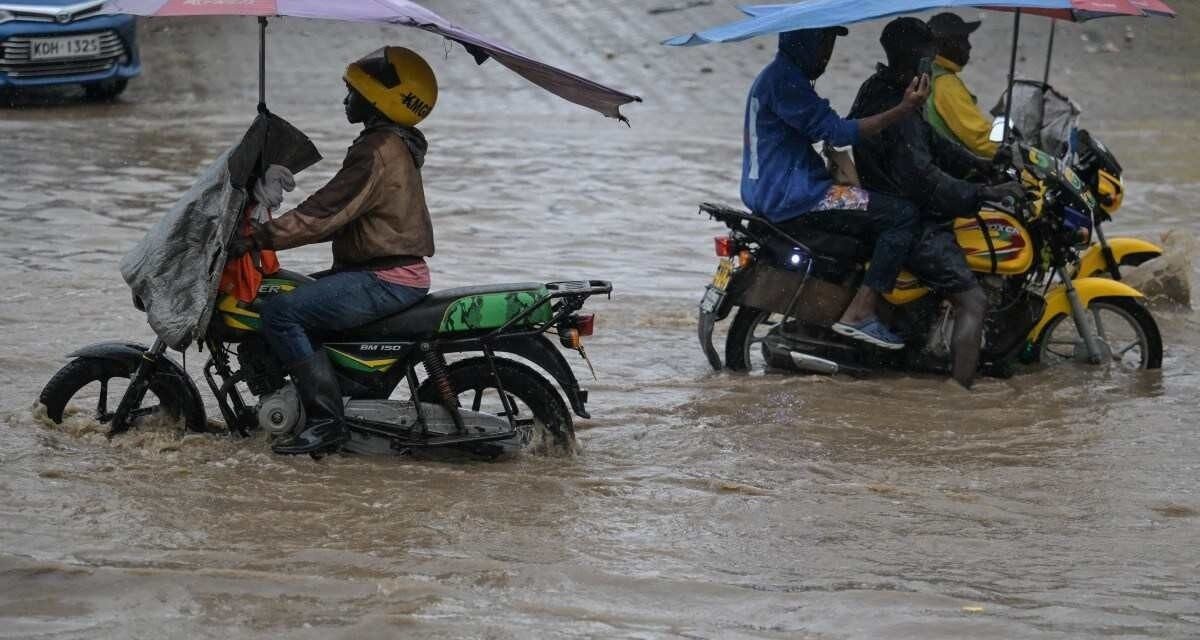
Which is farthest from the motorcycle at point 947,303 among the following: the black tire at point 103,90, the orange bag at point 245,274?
the black tire at point 103,90

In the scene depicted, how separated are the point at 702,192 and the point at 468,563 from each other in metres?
7.69

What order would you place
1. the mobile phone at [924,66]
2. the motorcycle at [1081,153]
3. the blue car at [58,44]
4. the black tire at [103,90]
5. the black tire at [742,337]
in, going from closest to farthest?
the mobile phone at [924,66]
the black tire at [742,337]
the motorcycle at [1081,153]
the blue car at [58,44]
the black tire at [103,90]

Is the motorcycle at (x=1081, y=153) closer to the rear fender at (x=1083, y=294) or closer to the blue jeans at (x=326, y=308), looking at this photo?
the rear fender at (x=1083, y=294)

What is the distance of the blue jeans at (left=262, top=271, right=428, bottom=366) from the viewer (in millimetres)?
5945

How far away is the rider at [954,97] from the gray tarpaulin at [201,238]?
128 inches

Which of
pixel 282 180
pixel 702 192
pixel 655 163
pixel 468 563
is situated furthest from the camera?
pixel 655 163

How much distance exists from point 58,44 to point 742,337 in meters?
9.42

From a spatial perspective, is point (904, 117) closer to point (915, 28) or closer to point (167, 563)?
point (915, 28)

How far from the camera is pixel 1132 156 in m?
14.2

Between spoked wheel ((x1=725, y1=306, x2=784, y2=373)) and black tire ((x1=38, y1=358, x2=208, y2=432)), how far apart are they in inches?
107

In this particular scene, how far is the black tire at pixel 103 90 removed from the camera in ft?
51.9

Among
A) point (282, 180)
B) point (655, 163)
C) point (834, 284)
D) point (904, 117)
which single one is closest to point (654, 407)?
point (834, 284)

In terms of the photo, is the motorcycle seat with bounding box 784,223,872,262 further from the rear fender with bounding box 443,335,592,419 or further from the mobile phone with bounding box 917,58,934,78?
the rear fender with bounding box 443,335,592,419

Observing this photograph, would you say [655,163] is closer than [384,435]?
No
